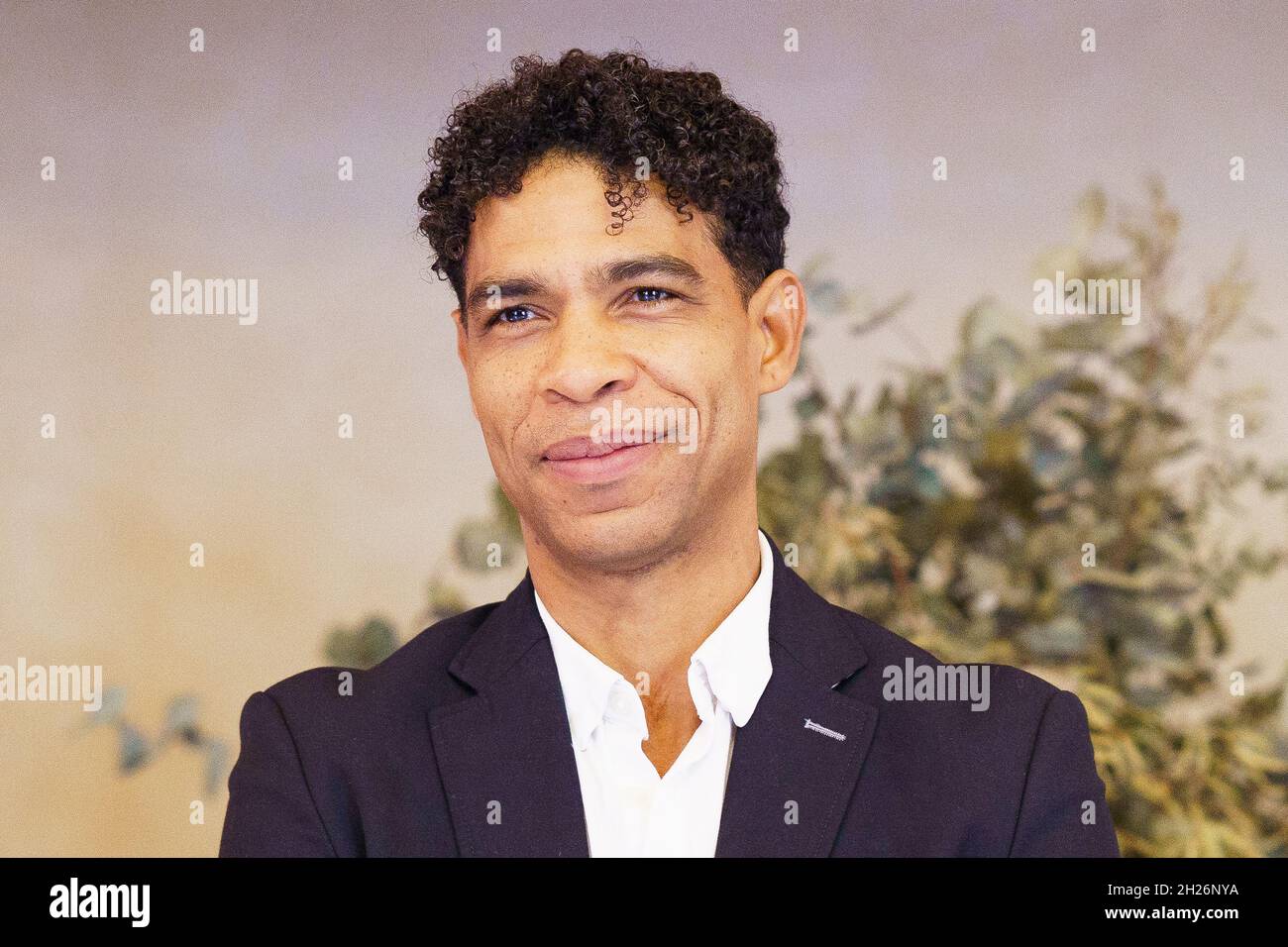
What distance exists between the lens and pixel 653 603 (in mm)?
1932

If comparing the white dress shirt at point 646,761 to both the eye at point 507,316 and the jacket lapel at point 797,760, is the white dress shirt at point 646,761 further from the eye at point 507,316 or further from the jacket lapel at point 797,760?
the eye at point 507,316

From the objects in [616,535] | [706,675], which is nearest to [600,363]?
[616,535]

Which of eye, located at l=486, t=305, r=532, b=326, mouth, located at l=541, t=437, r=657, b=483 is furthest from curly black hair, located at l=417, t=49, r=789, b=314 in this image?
mouth, located at l=541, t=437, r=657, b=483

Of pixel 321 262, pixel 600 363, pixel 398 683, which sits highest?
pixel 321 262

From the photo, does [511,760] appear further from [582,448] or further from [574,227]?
[574,227]

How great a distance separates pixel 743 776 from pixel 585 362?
0.65 m

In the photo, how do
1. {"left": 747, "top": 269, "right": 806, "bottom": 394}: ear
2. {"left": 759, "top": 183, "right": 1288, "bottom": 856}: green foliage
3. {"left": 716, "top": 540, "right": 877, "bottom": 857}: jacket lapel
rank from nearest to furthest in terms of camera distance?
{"left": 716, "top": 540, "right": 877, "bottom": 857}: jacket lapel → {"left": 747, "top": 269, "right": 806, "bottom": 394}: ear → {"left": 759, "top": 183, "right": 1288, "bottom": 856}: green foliage

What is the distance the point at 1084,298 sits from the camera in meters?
2.32

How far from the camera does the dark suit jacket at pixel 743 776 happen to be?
1.84m

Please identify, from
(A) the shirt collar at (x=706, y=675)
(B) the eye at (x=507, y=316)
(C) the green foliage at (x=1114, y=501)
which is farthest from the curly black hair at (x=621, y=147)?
(A) the shirt collar at (x=706, y=675)

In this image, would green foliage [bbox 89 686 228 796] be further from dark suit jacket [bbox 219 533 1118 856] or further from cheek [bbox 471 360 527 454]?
cheek [bbox 471 360 527 454]

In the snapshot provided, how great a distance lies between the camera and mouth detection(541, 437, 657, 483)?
6.18 feet
